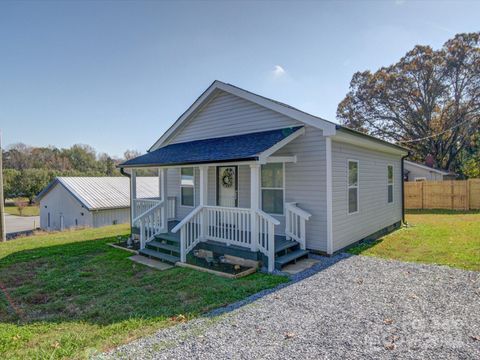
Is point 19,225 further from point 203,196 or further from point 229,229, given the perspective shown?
point 229,229

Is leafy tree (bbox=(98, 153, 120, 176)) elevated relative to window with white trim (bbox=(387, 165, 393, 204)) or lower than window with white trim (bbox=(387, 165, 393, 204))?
elevated

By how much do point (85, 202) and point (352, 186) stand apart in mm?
21010

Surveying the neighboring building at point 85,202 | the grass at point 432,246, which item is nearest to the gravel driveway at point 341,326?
the grass at point 432,246

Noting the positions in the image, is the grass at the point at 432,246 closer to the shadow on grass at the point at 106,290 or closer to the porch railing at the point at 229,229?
the porch railing at the point at 229,229

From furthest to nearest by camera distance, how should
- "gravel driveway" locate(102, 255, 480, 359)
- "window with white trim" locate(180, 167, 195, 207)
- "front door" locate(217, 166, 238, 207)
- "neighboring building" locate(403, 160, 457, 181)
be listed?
"neighboring building" locate(403, 160, 457, 181) < "window with white trim" locate(180, 167, 195, 207) < "front door" locate(217, 166, 238, 207) < "gravel driveway" locate(102, 255, 480, 359)

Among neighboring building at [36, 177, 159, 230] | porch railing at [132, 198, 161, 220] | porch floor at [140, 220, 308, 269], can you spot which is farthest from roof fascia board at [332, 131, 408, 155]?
neighboring building at [36, 177, 159, 230]

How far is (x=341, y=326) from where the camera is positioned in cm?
380

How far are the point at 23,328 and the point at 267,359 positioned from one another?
3524 millimetres

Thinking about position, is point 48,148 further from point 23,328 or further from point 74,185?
point 23,328

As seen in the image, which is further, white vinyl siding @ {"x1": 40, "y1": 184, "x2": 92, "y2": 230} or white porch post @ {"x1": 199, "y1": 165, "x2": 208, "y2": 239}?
white vinyl siding @ {"x1": 40, "y1": 184, "x2": 92, "y2": 230}

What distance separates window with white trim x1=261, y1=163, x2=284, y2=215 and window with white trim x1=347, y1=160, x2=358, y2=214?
1980mm

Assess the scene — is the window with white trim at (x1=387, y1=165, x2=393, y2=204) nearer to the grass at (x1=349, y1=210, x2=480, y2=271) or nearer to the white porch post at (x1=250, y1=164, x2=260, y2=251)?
the grass at (x1=349, y1=210, x2=480, y2=271)

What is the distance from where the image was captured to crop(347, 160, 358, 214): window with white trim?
Result: 827 cm

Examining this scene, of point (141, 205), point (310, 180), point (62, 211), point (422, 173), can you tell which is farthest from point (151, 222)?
point (422, 173)
